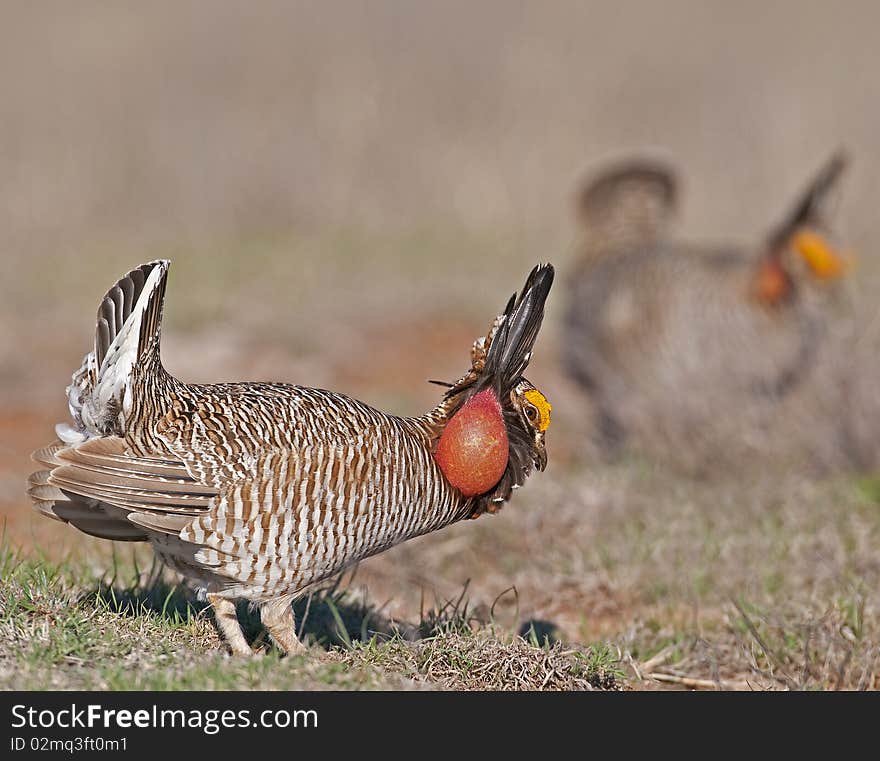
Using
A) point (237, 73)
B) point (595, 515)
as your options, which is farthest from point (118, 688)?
point (237, 73)

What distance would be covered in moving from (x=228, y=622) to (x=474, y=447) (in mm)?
950

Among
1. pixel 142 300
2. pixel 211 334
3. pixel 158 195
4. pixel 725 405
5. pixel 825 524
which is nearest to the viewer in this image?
pixel 142 300

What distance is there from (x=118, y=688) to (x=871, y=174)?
12.4m

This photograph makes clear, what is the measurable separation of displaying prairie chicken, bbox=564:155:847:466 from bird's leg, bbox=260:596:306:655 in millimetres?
4690

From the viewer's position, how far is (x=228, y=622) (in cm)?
383

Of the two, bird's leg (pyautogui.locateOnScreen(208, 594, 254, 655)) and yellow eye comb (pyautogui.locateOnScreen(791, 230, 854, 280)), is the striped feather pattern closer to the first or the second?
bird's leg (pyautogui.locateOnScreen(208, 594, 254, 655))

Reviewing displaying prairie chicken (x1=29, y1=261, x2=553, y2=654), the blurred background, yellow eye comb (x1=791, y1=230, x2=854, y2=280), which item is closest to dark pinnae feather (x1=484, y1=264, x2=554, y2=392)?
displaying prairie chicken (x1=29, y1=261, x2=553, y2=654)

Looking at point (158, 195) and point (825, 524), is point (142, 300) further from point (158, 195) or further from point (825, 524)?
point (158, 195)

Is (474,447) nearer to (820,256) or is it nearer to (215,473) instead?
(215,473)

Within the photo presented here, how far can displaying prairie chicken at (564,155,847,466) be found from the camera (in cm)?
855

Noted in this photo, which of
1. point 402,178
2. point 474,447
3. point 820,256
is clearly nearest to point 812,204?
point 820,256

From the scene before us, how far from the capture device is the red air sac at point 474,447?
4.10 meters

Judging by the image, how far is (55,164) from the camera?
1439 cm

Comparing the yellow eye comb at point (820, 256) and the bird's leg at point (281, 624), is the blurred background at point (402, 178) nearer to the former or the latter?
the yellow eye comb at point (820, 256)
